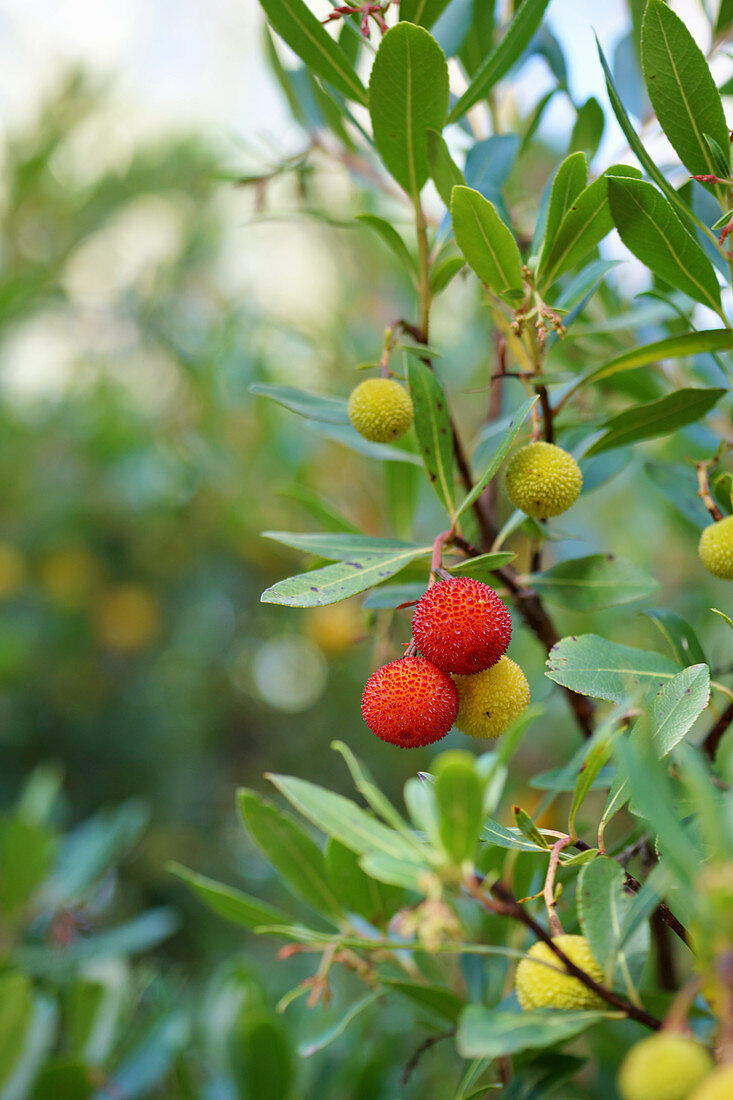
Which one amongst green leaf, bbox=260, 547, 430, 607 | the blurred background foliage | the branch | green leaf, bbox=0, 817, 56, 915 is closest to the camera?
the branch

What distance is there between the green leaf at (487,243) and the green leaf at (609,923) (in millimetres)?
407

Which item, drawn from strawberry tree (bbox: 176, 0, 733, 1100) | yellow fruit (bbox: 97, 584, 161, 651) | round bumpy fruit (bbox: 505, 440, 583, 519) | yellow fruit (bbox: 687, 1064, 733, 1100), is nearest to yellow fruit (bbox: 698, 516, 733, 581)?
strawberry tree (bbox: 176, 0, 733, 1100)

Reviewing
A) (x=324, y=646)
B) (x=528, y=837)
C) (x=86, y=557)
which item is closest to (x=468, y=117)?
(x=528, y=837)

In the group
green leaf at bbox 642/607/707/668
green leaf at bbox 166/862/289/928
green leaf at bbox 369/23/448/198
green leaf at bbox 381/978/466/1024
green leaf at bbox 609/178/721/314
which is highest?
green leaf at bbox 369/23/448/198

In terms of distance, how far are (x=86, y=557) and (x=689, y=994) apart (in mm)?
2092

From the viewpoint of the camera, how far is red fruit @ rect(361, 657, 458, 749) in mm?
582

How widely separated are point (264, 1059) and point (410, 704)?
54cm

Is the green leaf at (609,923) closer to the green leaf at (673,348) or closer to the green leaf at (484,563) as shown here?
the green leaf at (484,563)

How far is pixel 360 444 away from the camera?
0.92 metres

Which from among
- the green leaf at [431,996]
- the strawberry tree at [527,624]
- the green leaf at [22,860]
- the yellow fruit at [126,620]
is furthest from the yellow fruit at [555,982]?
the yellow fruit at [126,620]

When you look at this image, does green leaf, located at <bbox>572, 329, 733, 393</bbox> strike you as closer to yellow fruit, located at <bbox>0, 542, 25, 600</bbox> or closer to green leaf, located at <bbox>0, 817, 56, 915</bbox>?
green leaf, located at <bbox>0, 817, 56, 915</bbox>

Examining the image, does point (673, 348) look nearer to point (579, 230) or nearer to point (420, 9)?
point (579, 230)

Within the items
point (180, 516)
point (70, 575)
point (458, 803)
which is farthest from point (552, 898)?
point (70, 575)

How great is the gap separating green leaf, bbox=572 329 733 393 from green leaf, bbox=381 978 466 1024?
497mm
